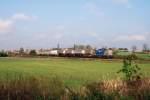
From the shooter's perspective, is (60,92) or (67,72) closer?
(60,92)

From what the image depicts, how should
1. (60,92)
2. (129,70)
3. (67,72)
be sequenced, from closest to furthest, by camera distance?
(60,92) < (129,70) < (67,72)

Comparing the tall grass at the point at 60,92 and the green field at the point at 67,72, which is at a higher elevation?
the tall grass at the point at 60,92

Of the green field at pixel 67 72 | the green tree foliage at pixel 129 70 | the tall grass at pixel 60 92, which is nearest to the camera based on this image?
the tall grass at pixel 60 92

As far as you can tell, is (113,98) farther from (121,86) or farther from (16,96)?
(16,96)

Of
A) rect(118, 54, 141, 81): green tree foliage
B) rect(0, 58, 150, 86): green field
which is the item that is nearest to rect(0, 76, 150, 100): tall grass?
rect(118, 54, 141, 81): green tree foliage

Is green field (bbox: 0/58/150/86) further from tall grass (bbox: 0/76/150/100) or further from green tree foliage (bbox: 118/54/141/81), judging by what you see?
tall grass (bbox: 0/76/150/100)

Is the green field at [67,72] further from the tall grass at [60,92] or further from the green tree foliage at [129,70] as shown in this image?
the tall grass at [60,92]

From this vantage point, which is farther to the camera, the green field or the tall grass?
the green field

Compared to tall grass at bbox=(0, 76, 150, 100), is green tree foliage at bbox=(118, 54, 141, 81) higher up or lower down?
higher up

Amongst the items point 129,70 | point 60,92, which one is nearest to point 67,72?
point 129,70

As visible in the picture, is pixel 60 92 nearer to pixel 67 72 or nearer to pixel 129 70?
pixel 129 70

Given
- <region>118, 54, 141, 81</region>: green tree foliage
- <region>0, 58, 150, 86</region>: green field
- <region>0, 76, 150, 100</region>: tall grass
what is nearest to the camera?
<region>0, 76, 150, 100</region>: tall grass

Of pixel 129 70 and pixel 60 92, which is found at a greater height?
pixel 129 70

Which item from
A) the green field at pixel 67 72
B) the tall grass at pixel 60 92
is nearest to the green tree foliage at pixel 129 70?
the tall grass at pixel 60 92
